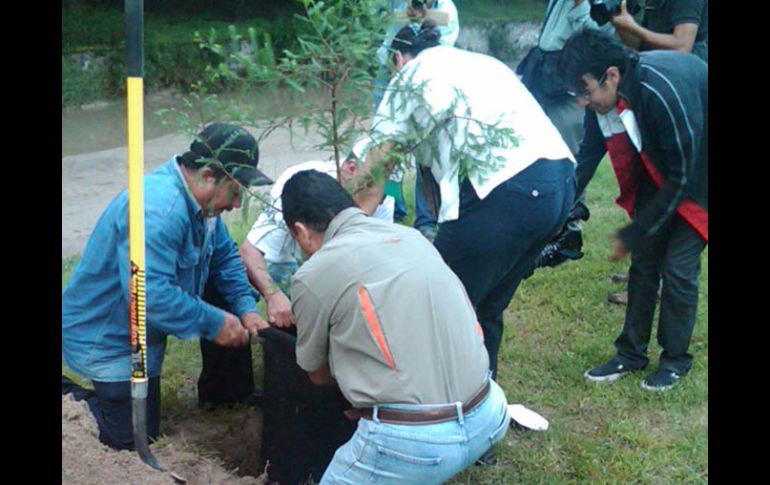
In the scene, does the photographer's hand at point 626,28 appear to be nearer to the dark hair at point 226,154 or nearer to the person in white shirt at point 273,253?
the person in white shirt at point 273,253

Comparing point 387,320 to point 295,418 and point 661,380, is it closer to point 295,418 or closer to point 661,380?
point 295,418

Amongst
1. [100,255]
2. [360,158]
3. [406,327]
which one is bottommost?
[100,255]

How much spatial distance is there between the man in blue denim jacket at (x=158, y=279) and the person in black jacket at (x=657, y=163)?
176cm

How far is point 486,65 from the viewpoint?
3879mm

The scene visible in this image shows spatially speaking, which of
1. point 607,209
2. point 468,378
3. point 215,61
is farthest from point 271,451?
point 215,61

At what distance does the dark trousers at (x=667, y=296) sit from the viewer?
473 cm

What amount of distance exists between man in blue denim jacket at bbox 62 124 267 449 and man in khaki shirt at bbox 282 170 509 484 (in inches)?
32.5

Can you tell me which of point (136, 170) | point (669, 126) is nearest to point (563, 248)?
point (669, 126)

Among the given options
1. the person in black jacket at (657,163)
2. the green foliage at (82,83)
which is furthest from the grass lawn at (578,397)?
the green foliage at (82,83)

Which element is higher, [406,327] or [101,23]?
[406,327]

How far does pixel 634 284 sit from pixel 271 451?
2180 mm

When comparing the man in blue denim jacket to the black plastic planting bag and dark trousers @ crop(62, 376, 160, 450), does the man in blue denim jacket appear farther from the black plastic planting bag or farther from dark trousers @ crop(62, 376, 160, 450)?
the black plastic planting bag
